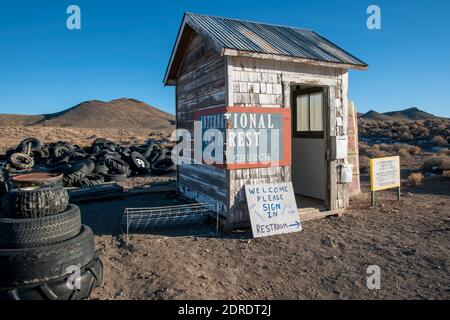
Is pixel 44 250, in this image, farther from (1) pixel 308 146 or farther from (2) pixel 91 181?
(2) pixel 91 181

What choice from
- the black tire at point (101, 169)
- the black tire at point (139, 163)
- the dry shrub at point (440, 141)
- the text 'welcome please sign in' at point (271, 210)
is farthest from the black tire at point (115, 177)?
the dry shrub at point (440, 141)

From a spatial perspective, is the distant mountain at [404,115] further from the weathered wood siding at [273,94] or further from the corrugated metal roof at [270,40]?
the weathered wood siding at [273,94]

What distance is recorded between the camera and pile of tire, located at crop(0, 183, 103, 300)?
371cm

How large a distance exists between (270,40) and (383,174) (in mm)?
4623

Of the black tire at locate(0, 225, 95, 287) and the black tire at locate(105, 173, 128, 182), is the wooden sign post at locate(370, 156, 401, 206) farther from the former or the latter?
the black tire at locate(105, 173, 128, 182)

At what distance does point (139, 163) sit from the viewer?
15.0 metres

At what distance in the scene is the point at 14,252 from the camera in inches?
150

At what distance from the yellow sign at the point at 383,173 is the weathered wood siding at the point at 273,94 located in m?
1.34

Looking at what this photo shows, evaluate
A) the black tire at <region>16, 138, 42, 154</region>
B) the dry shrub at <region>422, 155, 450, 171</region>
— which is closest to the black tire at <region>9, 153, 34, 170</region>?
the black tire at <region>16, 138, 42, 154</region>

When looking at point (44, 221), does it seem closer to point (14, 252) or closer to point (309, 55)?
point (14, 252)

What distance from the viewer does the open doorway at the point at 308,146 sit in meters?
8.78

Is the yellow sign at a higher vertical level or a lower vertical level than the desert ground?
higher

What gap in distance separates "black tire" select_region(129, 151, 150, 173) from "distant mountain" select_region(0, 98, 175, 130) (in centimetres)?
9141
